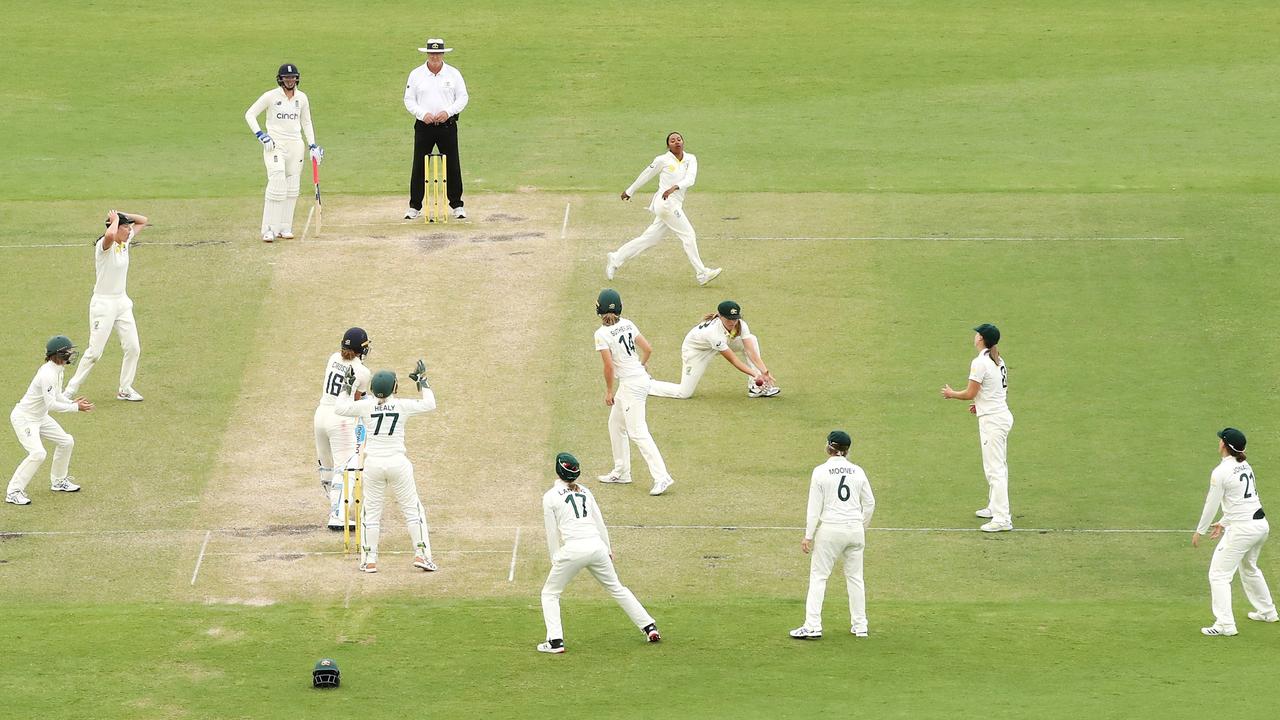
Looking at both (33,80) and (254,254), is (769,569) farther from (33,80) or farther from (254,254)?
(33,80)

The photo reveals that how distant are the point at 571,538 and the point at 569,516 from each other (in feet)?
→ 0.74

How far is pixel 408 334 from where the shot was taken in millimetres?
26953

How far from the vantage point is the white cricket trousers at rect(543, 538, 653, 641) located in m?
18.1

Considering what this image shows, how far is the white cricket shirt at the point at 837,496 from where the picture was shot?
18.5m

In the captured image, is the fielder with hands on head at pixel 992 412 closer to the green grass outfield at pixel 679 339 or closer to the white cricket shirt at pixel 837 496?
the green grass outfield at pixel 679 339

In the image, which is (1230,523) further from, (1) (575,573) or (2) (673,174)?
(2) (673,174)

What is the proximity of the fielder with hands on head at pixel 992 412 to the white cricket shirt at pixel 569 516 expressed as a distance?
502 cm

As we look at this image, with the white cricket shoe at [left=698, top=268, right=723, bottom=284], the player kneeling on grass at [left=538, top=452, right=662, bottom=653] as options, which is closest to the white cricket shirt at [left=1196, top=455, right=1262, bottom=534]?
the player kneeling on grass at [left=538, top=452, right=662, bottom=653]

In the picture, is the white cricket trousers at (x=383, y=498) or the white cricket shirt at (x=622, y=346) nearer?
the white cricket trousers at (x=383, y=498)

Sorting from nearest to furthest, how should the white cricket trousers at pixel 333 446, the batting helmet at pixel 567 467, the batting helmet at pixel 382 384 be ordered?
the batting helmet at pixel 567 467 < the batting helmet at pixel 382 384 < the white cricket trousers at pixel 333 446

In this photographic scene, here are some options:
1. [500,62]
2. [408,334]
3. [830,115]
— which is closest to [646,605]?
[408,334]

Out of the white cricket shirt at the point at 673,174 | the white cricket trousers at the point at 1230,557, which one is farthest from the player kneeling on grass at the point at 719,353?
the white cricket trousers at the point at 1230,557

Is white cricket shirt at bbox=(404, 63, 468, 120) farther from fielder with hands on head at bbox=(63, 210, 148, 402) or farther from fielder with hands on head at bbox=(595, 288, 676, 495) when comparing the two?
fielder with hands on head at bbox=(595, 288, 676, 495)

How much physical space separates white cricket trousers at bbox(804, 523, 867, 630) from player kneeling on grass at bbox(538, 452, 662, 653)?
1.91 meters
